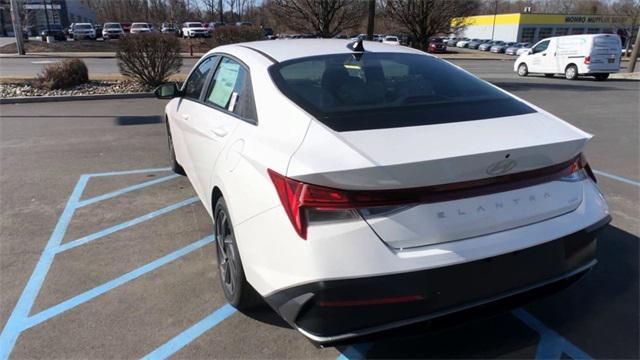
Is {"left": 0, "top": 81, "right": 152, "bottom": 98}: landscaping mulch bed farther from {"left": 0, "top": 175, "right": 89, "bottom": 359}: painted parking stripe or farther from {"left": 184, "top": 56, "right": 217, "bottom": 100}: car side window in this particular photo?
{"left": 184, "top": 56, "right": 217, "bottom": 100}: car side window

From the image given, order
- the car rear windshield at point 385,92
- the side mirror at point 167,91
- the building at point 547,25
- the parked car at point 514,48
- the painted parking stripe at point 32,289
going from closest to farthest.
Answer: the car rear windshield at point 385,92 → the painted parking stripe at point 32,289 → the side mirror at point 167,91 → the parked car at point 514,48 → the building at point 547,25

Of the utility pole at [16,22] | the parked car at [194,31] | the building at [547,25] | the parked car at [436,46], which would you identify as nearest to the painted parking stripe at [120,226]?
the utility pole at [16,22]

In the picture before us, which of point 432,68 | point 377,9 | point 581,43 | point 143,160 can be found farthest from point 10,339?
point 581,43

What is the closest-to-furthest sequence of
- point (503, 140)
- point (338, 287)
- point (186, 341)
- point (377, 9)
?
point (338, 287)
point (503, 140)
point (186, 341)
point (377, 9)

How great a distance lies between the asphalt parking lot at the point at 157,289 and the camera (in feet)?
8.71

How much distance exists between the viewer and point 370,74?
3.12 m

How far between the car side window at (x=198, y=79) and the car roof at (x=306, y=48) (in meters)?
0.56

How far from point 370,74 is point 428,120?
2.56 feet

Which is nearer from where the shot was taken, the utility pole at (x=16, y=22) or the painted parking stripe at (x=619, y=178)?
the painted parking stripe at (x=619, y=178)

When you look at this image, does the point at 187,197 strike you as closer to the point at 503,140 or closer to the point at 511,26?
the point at 503,140

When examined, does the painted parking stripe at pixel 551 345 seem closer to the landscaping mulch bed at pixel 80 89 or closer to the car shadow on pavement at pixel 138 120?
the car shadow on pavement at pixel 138 120

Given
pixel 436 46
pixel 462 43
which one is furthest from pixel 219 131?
pixel 462 43

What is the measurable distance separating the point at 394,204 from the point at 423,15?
50.7 feet

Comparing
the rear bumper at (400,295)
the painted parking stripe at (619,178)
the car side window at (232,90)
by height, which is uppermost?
the car side window at (232,90)
